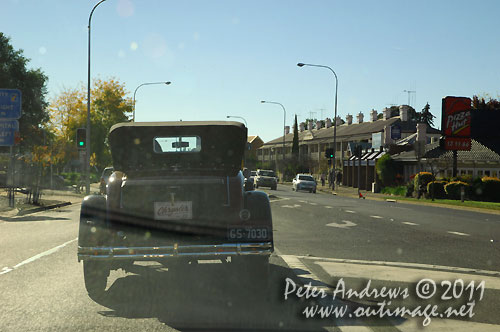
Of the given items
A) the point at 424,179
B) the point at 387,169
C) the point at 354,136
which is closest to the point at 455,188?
the point at 424,179

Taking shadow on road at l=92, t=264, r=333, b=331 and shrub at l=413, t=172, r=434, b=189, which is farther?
shrub at l=413, t=172, r=434, b=189

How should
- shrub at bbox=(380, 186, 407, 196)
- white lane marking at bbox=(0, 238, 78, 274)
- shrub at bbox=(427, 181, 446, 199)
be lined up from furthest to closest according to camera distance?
1. shrub at bbox=(380, 186, 407, 196)
2. shrub at bbox=(427, 181, 446, 199)
3. white lane marking at bbox=(0, 238, 78, 274)

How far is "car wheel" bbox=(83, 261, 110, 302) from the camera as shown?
6.73 meters

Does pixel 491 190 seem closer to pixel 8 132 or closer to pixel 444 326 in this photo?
pixel 8 132

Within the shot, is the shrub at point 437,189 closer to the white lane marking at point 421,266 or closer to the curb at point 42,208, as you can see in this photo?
the curb at point 42,208

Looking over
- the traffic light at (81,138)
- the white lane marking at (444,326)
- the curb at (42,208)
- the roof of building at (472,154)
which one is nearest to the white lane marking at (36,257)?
the white lane marking at (444,326)

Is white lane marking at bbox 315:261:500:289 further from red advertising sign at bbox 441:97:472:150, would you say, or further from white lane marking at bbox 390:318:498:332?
red advertising sign at bbox 441:97:472:150

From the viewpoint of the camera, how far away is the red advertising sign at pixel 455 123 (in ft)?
124

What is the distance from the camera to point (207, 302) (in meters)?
6.42

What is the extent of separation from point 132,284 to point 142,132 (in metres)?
2.00

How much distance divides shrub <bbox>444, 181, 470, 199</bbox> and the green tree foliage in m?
16.5

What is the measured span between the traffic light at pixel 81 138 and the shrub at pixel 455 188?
854 inches

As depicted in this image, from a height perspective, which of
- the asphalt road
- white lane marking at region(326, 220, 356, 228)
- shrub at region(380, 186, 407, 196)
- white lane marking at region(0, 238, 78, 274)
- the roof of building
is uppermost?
the roof of building

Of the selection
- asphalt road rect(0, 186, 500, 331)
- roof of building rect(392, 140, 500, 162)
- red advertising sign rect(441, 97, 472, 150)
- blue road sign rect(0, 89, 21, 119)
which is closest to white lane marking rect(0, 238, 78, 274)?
asphalt road rect(0, 186, 500, 331)
